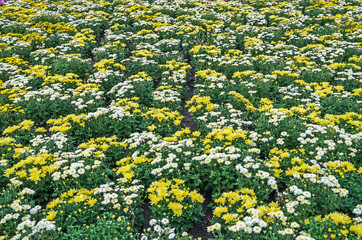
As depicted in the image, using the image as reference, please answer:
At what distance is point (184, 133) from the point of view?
7.03m

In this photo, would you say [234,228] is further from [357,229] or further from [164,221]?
[357,229]

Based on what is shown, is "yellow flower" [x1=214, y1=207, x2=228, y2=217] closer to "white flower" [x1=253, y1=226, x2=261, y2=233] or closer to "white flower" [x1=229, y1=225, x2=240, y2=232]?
"white flower" [x1=229, y1=225, x2=240, y2=232]

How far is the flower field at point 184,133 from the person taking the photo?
4977mm

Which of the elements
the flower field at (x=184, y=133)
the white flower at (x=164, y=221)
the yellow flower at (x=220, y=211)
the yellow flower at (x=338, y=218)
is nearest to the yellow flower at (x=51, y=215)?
the flower field at (x=184, y=133)

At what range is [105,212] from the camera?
5.01 meters

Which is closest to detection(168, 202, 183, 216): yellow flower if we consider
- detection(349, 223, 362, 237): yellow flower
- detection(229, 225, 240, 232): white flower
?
detection(229, 225, 240, 232): white flower

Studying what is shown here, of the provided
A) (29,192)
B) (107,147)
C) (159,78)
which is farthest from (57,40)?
(29,192)

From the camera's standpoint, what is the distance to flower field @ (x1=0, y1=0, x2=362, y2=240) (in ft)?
16.3

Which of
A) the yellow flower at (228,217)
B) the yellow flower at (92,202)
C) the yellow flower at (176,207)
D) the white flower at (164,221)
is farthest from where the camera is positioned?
the yellow flower at (92,202)

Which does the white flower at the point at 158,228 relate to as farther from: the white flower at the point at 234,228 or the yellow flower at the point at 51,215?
the yellow flower at the point at 51,215

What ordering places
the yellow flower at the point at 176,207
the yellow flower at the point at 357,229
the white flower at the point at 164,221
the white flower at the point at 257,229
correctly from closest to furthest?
the yellow flower at the point at 357,229 < the white flower at the point at 257,229 < the white flower at the point at 164,221 < the yellow flower at the point at 176,207

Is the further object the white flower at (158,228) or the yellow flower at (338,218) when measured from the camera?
the white flower at (158,228)

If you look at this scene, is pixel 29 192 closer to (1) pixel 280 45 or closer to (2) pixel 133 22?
(1) pixel 280 45

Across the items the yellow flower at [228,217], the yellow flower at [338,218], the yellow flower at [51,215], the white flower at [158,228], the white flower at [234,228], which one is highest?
the yellow flower at [338,218]
